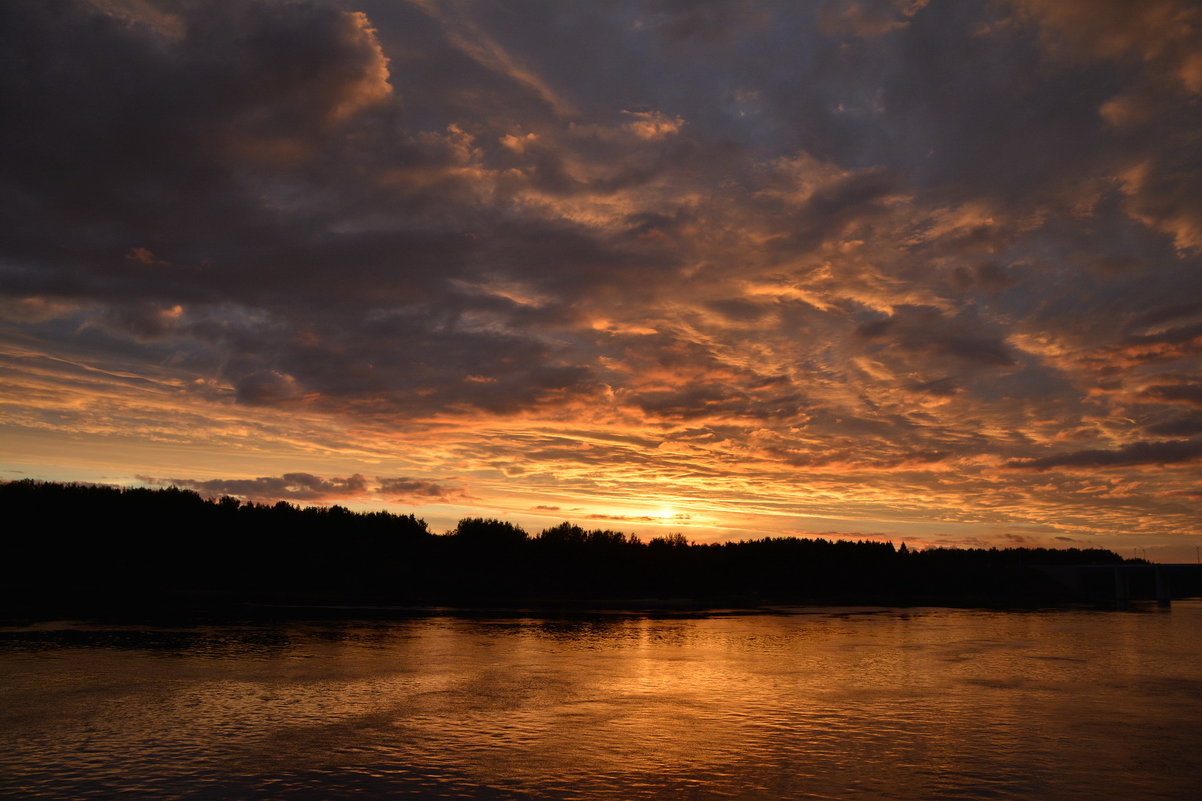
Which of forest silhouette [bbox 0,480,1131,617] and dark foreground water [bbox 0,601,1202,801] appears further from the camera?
forest silhouette [bbox 0,480,1131,617]

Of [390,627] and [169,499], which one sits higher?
[169,499]

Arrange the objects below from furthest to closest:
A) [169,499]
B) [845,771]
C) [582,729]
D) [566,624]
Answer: [169,499]
[566,624]
[582,729]
[845,771]

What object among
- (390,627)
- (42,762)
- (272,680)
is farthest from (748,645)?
(42,762)

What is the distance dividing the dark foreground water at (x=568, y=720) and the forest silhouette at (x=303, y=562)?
67754mm

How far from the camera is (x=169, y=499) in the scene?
167125 mm

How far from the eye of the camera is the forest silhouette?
133625 millimetres

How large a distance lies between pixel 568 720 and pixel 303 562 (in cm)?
13917

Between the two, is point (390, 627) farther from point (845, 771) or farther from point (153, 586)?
point (153, 586)

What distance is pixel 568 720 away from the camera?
33.3m

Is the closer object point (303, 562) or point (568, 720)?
point (568, 720)

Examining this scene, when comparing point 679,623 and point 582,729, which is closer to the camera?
point 582,729

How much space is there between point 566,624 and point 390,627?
19954mm

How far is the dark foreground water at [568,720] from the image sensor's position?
24.0m

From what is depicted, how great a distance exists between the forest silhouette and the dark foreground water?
6775 cm
